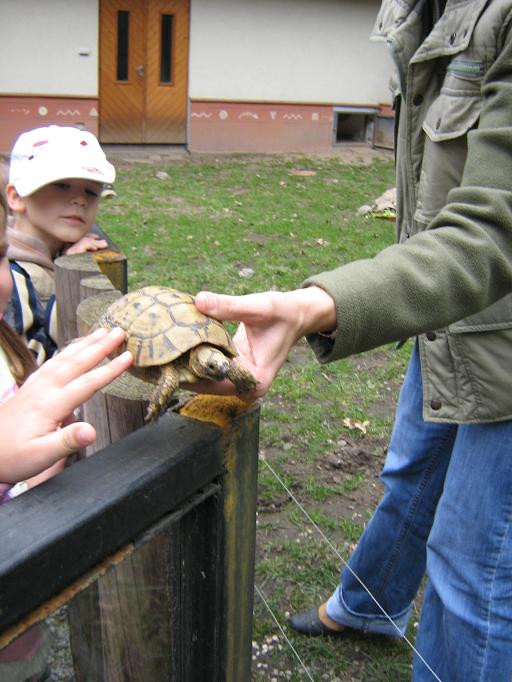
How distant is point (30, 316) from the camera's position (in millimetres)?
2664

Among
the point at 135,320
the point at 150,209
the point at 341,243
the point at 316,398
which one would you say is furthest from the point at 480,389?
the point at 150,209

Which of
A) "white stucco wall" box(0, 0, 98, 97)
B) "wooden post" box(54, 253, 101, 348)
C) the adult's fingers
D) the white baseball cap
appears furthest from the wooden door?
the adult's fingers

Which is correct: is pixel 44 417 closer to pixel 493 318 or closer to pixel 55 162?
pixel 493 318

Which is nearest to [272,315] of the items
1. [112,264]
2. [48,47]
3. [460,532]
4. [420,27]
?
[460,532]

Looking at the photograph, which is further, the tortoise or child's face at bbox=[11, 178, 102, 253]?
child's face at bbox=[11, 178, 102, 253]

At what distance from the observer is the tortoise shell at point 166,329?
68.5 inches

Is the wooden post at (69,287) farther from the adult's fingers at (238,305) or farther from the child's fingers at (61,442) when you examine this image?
the child's fingers at (61,442)

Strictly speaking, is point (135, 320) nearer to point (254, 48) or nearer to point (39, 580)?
point (39, 580)

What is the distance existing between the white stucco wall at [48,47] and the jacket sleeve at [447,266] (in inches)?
503

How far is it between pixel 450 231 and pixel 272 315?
18.4 inches

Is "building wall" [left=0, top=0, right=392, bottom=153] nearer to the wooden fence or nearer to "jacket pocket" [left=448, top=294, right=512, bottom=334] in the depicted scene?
"jacket pocket" [left=448, top=294, right=512, bottom=334]

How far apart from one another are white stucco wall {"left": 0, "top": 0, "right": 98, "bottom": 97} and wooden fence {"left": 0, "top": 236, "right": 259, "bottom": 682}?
41.3ft

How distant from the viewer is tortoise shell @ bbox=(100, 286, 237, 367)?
1.74m

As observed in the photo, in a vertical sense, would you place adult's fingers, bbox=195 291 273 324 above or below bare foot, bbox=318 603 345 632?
above
